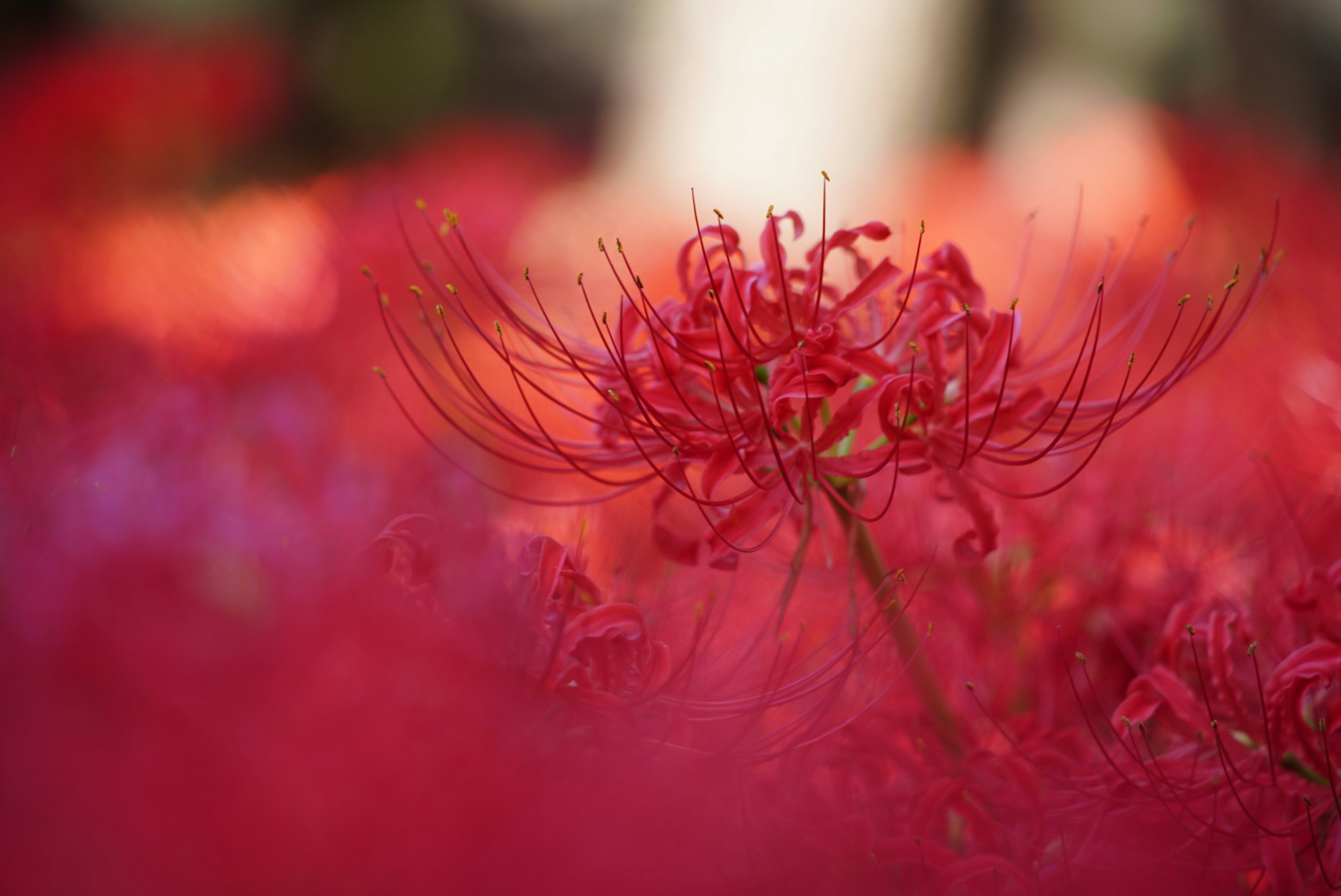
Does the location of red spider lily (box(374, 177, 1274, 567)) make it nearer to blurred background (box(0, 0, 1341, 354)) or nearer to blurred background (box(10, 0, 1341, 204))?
blurred background (box(0, 0, 1341, 354))

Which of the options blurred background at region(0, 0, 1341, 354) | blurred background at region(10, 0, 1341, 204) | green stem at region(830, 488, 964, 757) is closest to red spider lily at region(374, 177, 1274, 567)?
green stem at region(830, 488, 964, 757)

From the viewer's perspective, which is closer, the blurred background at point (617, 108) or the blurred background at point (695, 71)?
the blurred background at point (617, 108)

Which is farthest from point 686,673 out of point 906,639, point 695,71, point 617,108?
point 617,108

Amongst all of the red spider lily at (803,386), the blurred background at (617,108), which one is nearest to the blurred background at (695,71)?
the blurred background at (617,108)

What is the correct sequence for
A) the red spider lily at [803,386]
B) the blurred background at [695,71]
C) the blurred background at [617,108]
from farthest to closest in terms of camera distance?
the blurred background at [695,71] → the blurred background at [617,108] → the red spider lily at [803,386]

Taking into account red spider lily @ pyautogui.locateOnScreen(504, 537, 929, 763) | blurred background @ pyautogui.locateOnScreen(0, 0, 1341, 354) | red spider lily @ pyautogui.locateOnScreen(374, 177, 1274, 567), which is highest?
blurred background @ pyautogui.locateOnScreen(0, 0, 1341, 354)

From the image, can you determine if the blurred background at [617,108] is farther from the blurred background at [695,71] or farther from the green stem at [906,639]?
the green stem at [906,639]

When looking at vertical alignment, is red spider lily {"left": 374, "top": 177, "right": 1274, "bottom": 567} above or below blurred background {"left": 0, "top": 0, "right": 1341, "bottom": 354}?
below

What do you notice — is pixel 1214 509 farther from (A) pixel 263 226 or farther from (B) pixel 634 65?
(B) pixel 634 65

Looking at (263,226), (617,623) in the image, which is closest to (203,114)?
(263,226)
